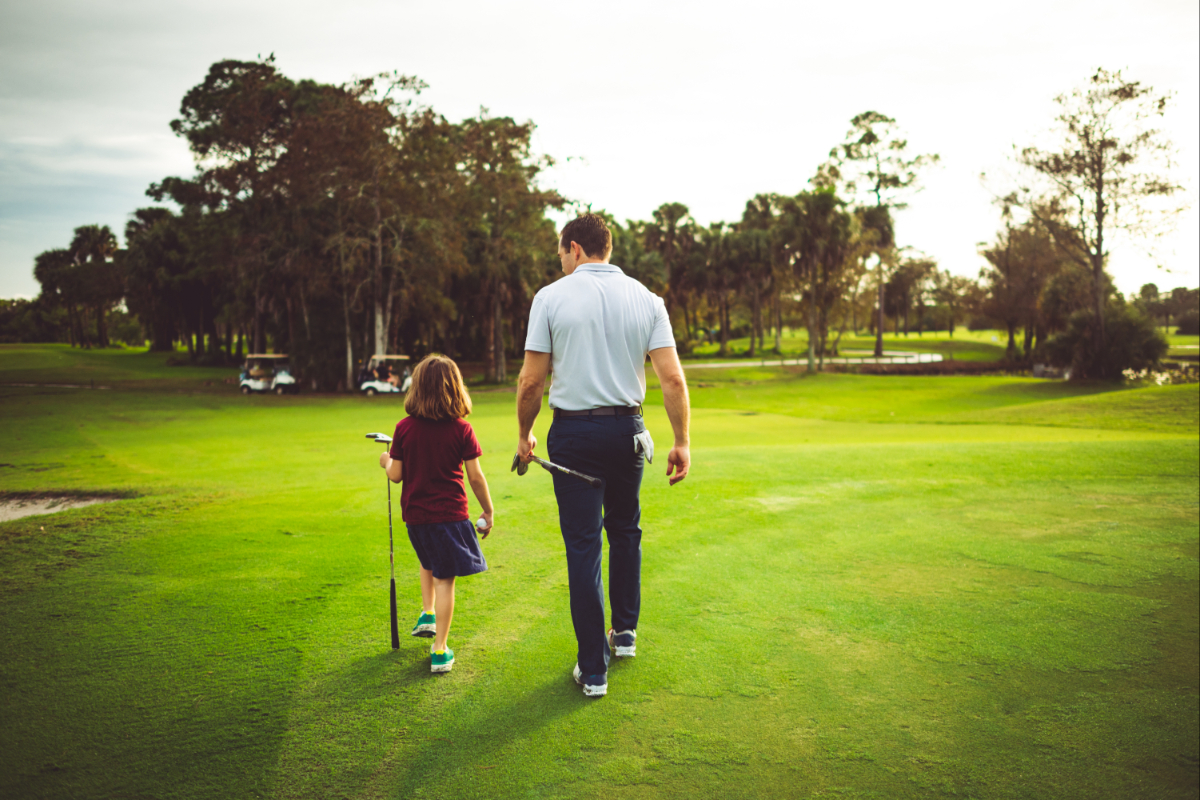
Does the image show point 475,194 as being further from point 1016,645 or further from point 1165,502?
point 1016,645

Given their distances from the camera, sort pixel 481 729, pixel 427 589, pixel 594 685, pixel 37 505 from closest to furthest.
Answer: pixel 481 729 < pixel 594 685 < pixel 427 589 < pixel 37 505

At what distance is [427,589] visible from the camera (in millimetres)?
4816

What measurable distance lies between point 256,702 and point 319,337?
3714 centimetres

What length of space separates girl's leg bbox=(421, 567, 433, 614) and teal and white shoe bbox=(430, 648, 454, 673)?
54 cm

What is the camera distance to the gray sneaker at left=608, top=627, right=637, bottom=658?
4.49m

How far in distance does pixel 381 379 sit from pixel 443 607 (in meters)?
31.8

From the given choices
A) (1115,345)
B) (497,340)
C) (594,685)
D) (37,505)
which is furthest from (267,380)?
(1115,345)

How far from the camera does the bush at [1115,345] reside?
119ft

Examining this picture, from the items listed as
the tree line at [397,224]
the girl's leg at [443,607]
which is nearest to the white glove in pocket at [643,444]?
the girl's leg at [443,607]

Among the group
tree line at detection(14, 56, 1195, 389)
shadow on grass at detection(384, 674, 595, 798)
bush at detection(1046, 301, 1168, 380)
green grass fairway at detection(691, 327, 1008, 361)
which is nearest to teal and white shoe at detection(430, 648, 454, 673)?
shadow on grass at detection(384, 674, 595, 798)

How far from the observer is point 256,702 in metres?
3.86

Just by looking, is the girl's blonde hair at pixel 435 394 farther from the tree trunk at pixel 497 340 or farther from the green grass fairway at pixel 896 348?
the green grass fairway at pixel 896 348

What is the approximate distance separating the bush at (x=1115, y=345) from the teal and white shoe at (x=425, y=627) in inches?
1598

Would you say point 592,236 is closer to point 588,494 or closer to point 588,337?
point 588,337
